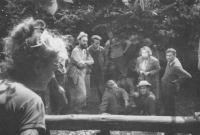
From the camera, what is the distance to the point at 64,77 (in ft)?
18.7

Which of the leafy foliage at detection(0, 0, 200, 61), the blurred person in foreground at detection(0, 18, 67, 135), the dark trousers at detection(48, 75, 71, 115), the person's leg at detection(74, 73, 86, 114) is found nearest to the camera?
the blurred person in foreground at detection(0, 18, 67, 135)

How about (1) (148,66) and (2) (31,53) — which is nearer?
(2) (31,53)

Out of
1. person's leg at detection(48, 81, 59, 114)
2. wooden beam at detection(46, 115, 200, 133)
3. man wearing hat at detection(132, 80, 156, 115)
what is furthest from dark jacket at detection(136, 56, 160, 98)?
wooden beam at detection(46, 115, 200, 133)

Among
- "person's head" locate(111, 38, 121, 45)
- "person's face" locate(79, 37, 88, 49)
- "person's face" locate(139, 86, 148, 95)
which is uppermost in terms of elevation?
"person's head" locate(111, 38, 121, 45)

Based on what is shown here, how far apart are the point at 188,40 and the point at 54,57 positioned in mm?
7072

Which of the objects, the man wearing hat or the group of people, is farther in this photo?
the man wearing hat

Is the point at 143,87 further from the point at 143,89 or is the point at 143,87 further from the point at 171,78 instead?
the point at 171,78

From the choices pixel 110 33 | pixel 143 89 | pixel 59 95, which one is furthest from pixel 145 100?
pixel 110 33

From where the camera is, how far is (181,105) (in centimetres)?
718

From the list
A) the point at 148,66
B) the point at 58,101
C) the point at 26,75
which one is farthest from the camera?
the point at 148,66

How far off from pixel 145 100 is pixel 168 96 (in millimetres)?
640

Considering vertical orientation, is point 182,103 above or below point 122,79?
below

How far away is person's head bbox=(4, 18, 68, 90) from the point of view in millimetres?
1290

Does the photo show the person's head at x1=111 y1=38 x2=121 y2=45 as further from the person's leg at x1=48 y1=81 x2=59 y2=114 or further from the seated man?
the person's leg at x1=48 y1=81 x2=59 y2=114
